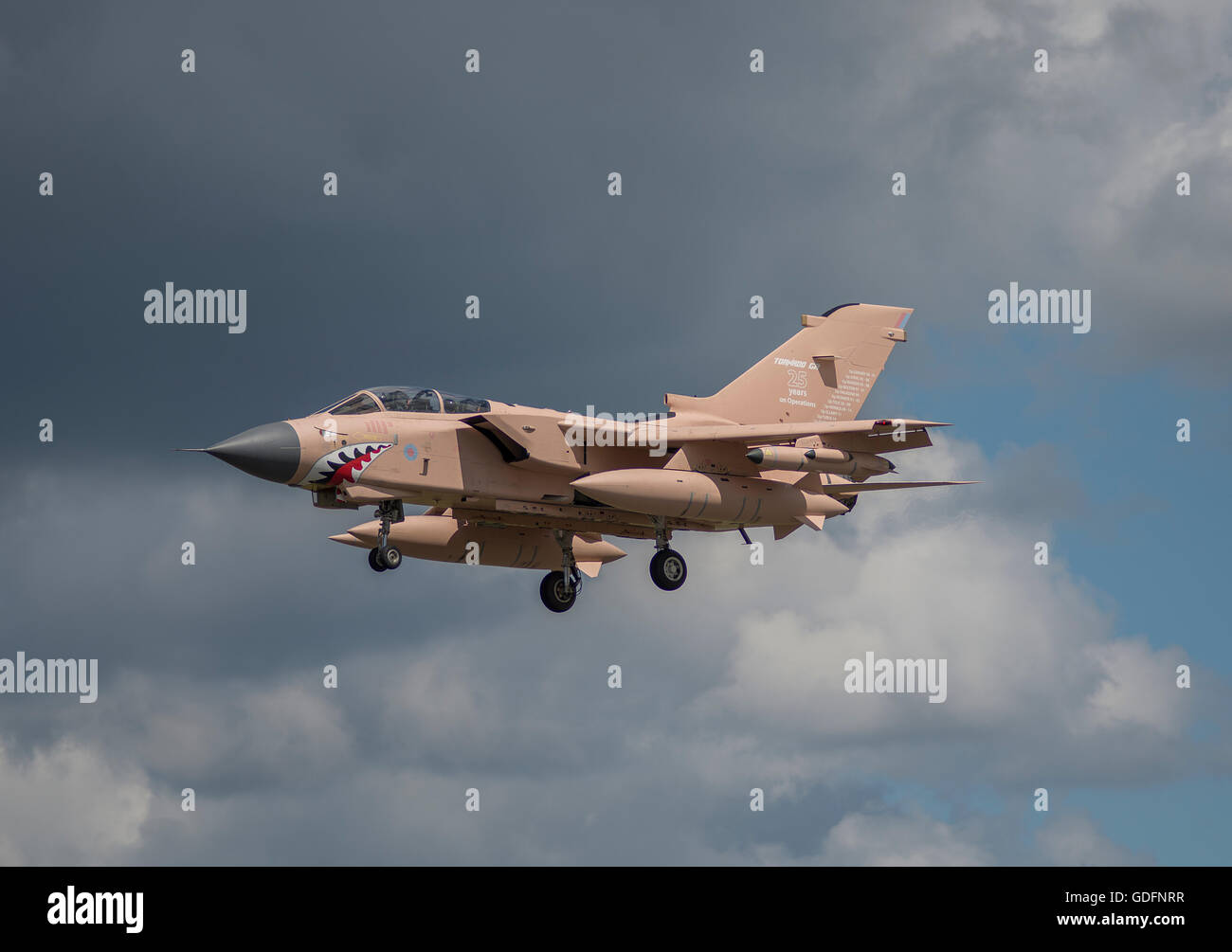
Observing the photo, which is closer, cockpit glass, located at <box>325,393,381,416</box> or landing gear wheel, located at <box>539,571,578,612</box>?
cockpit glass, located at <box>325,393,381,416</box>

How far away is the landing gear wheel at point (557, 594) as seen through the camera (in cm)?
4106

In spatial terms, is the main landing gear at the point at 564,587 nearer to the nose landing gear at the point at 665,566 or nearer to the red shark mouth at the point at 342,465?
the nose landing gear at the point at 665,566

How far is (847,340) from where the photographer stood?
42.4 m

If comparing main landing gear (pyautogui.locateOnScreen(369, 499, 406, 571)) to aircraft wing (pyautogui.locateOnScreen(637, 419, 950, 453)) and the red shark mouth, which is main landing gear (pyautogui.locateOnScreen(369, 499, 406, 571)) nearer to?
the red shark mouth

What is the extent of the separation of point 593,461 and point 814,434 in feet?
16.8

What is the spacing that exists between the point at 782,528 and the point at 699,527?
7.01 feet

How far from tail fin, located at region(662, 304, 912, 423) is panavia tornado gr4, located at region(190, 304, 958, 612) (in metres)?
0.03

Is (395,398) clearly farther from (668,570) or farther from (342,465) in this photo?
(668,570)

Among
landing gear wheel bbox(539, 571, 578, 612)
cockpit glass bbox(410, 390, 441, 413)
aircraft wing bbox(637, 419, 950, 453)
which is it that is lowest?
landing gear wheel bbox(539, 571, 578, 612)

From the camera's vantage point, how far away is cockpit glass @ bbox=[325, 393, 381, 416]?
35125 mm

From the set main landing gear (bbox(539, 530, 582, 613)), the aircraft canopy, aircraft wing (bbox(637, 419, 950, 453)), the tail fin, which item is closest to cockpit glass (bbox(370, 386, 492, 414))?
the aircraft canopy

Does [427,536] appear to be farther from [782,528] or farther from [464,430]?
[782,528]

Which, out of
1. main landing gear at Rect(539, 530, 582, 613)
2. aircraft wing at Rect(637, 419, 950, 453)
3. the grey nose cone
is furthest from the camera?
main landing gear at Rect(539, 530, 582, 613)
